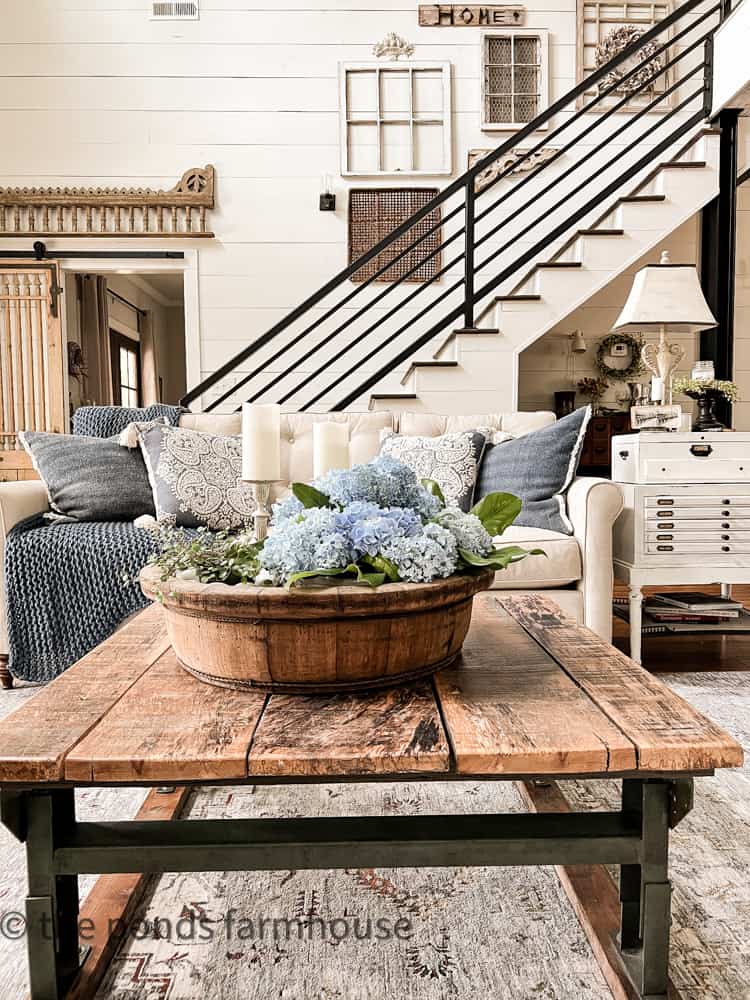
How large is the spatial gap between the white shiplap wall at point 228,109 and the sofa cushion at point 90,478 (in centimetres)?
309

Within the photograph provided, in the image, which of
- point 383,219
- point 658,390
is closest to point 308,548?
point 658,390

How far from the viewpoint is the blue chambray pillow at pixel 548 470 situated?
2645 mm

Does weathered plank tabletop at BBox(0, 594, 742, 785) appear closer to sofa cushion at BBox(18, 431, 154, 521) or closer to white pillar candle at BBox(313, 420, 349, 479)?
white pillar candle at BBox(313, 420, 349, 479)

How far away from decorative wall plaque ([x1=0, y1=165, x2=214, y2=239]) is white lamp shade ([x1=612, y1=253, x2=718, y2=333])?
3.49 metres

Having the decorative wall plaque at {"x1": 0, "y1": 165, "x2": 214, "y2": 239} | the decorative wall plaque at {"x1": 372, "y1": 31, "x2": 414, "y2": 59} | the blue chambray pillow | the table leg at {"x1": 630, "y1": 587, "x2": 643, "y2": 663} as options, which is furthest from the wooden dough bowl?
the decorative wall plaque at {"x1": 372, "y1": 31, "x2": 414, "y2": 59}

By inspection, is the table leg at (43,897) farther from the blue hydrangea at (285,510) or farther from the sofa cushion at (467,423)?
Result: the sofa cushion at (467,423)

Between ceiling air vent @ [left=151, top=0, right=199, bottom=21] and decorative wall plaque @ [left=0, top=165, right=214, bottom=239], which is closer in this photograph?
decorative wall plaque @ [left=0, top=165, right=214, bottom=239]

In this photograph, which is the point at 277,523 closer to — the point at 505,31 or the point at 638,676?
the point at 638,676

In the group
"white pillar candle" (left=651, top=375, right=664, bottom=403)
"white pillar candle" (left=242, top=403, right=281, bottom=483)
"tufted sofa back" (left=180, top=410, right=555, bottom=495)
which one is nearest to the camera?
"white pillar candle" (left=242, top=403, right=281, bottom=483)

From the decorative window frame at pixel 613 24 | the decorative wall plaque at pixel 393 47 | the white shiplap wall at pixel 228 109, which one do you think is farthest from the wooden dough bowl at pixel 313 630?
the decorative window frame at pixel 613 24

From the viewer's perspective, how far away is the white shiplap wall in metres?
5.66

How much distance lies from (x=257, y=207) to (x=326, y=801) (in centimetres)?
504

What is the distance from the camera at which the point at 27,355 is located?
18.5 ft

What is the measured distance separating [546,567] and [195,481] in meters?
1.24
